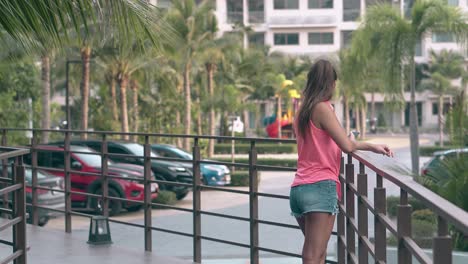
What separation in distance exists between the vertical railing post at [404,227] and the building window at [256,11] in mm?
76897

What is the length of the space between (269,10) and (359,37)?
5484 cm

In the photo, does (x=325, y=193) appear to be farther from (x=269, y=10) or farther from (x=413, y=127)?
(x=269, y=10)

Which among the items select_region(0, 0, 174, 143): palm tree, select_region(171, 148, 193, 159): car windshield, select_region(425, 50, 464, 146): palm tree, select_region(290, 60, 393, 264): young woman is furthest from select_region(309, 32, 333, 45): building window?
select_region(290, 60, 393, 264): young woman

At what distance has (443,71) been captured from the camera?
244 ft

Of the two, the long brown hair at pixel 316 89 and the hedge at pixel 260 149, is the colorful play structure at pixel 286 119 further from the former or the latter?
the long brown hair at pixel 316 89

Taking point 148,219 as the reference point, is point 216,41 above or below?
above

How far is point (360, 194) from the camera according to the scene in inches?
238

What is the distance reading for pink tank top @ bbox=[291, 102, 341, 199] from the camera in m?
5.95

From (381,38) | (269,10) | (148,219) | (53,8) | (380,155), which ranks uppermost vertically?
(269,10)

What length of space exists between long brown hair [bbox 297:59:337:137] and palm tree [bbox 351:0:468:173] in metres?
19.3

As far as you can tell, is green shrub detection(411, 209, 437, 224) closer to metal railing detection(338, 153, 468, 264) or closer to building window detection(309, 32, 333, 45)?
metal railing detection(338, 153, 468, 264)

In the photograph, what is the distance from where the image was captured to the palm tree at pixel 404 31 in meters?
24.9

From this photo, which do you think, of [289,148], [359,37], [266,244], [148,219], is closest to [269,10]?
[289,148]

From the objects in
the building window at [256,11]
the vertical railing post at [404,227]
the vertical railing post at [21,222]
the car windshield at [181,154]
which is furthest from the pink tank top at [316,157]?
the building window at [256,11]
